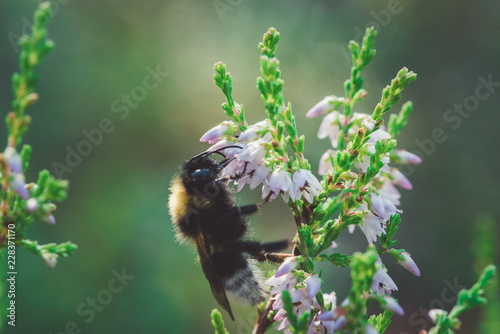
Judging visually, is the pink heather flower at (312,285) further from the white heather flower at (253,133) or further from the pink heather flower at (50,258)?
the pink heather flower at (50,258)

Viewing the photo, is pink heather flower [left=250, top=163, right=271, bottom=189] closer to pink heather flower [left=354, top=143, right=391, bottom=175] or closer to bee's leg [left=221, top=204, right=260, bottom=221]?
pink heather flower [left=354, top=143, right=391, bottom=175]

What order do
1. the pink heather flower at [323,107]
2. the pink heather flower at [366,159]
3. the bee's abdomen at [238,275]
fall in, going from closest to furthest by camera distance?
1. the pink heather flower at [366,159]
2. the pink heather flower at [323,107]
3. the bee's abdomen at [238,275]

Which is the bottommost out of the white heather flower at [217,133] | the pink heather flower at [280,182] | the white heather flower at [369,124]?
the pink heather flower at [280,182]

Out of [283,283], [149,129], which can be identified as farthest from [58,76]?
[283,283]

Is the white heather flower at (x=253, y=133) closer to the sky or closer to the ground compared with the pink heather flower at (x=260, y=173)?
closer to the sky

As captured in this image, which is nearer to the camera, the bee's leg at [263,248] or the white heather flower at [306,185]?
the white heather flower at [306,185]

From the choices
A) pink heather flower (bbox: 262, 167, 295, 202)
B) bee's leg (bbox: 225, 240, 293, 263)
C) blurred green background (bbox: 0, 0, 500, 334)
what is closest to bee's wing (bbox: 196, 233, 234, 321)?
bee's leg (bbox: 225, 240, 293, 263)

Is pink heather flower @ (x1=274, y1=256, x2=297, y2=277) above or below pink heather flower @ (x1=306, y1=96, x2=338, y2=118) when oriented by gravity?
below

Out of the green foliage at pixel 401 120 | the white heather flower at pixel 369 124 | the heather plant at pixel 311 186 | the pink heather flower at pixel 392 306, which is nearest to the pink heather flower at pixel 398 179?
the heather plant at pixel 311 186
